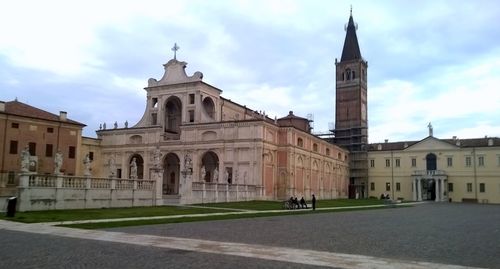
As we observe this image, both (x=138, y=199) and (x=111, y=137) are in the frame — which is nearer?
(x=138, y=199)

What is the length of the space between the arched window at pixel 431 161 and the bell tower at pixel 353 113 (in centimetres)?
1119

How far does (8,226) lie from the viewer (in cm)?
1747

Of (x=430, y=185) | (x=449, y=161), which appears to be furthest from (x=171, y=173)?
(x=449, y=161)

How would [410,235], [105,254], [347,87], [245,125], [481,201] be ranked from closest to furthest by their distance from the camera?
[105,254], [410,235], [245,125], [481,201], [347,87]

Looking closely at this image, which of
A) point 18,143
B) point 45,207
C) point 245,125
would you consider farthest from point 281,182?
point 45,207

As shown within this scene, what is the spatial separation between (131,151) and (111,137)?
442 centimetres

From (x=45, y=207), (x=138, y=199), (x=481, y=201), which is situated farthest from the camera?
(x=481, y=201)

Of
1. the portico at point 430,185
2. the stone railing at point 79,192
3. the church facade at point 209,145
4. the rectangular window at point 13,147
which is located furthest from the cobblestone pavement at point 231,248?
the portico at point 430,185

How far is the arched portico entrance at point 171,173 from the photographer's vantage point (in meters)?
64.2

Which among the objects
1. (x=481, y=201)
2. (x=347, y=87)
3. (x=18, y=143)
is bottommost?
(x=481, y=201)

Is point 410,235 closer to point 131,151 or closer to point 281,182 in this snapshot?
point 281,182

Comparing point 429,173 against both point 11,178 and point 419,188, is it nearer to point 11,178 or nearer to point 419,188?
point 419,188

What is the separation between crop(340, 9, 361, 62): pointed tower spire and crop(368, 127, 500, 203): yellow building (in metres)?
18.5

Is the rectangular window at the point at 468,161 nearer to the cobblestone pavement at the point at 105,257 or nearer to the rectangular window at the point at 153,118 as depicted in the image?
the rectangular window at the point at 153,118
